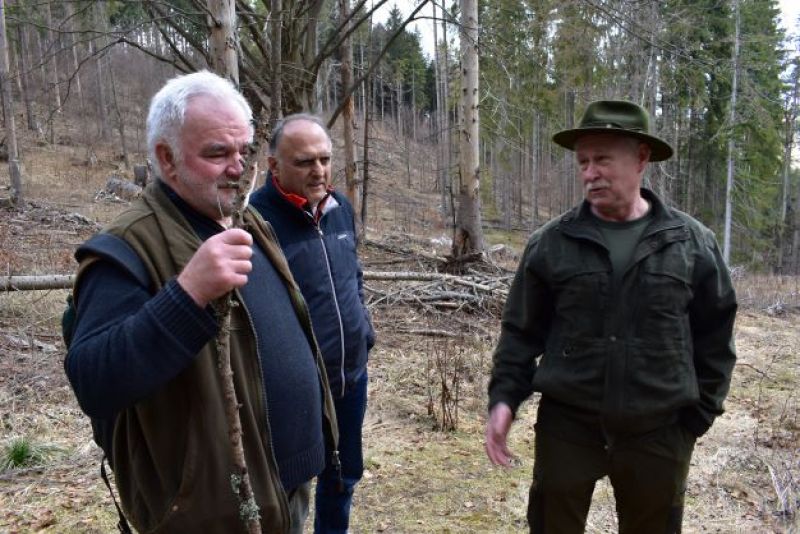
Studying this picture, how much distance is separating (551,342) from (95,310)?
1.66 metres

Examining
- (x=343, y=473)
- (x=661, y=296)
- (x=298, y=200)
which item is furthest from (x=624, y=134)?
(x=343, y=473)

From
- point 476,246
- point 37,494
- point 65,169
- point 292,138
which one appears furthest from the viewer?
point 65,169

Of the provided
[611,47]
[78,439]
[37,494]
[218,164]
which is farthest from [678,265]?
[611,47]

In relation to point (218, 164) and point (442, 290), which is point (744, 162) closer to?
point (442, 290)

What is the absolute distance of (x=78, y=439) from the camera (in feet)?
13.8

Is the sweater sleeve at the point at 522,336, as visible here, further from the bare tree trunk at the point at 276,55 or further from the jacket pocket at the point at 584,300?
the bare tree trunk at the point at 276,55

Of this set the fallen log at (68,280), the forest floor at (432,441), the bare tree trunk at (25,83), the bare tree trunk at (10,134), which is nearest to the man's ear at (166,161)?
the forest floor at (432,441)

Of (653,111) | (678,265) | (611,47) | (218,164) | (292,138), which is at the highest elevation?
(611,47)

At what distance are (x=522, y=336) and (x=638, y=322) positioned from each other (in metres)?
0.47

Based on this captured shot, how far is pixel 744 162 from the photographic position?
906 inches

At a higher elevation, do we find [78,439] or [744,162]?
[744,162]

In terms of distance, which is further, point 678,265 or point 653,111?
point 653,111

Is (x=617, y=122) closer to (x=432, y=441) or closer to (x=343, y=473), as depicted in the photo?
(x=343, y=473)

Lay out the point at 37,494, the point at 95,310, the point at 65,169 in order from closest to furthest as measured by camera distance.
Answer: the point at 95,310 → the point at 37,494 → the point at 65,169
